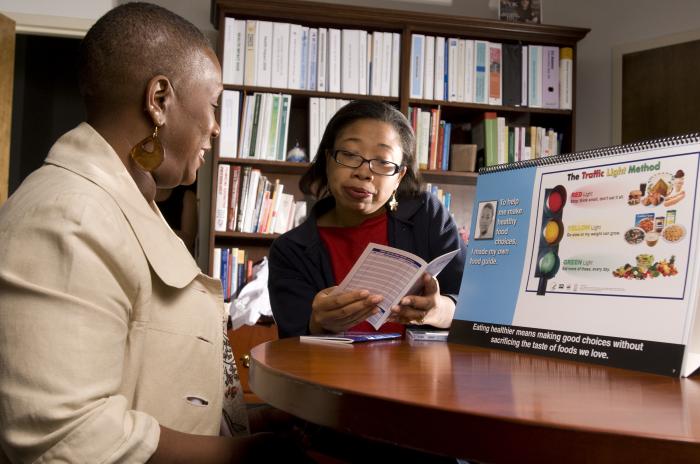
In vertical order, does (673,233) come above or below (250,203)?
below

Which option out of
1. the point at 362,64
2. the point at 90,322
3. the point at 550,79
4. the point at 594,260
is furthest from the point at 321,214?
the point at 550,79

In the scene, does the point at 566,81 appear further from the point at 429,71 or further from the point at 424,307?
the point at 424,307

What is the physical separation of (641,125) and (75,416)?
3896 millimetres

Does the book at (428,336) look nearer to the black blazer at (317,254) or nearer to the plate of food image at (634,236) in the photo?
the black blazer at (317,254)

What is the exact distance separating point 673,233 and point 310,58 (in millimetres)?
2892

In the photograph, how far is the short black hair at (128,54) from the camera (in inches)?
38.0

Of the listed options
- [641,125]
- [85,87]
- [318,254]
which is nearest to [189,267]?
[85,87]

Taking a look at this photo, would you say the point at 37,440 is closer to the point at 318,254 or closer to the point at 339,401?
the point at 339,401

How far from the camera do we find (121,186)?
0.91 meters

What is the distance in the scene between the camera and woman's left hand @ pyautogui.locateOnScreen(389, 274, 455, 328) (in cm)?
139

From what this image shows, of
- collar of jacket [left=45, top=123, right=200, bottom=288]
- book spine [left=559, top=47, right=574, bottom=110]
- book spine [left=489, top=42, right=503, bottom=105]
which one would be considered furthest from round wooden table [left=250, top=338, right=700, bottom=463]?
book spine [left=559, top=47, right=574, bottom=110]

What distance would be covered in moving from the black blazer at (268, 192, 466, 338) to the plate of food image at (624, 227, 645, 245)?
617 millimetres

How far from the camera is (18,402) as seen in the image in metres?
0.72

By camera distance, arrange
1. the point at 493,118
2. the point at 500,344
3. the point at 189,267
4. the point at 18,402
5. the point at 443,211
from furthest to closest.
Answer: the point at 493,118 → the point at 443,211 → the point at 500,344 → the point at 189,267 → the point at 18,402
